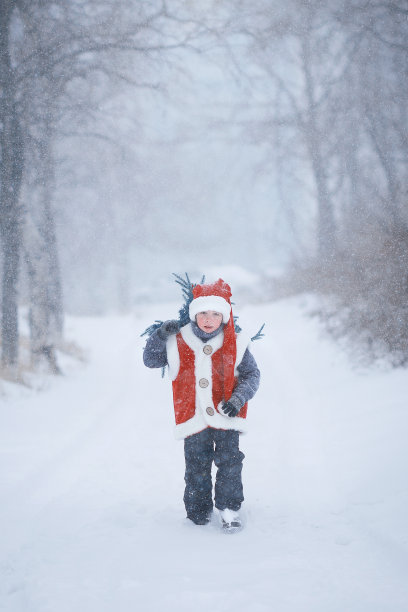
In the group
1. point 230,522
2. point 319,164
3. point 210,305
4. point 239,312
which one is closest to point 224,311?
point 210,305

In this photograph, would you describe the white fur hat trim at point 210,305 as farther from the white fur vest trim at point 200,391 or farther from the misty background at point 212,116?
Result: the misty background at point 212,116

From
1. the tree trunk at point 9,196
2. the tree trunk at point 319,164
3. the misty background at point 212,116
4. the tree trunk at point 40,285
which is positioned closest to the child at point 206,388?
the misty background at point 212,116

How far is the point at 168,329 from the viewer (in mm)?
2717

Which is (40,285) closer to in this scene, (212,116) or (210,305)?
(210,305)

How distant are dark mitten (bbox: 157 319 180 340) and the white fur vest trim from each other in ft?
0.32

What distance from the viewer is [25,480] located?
3.48 meters

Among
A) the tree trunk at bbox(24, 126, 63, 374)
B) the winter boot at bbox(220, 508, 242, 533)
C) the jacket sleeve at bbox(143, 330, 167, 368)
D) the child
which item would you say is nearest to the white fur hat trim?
the child

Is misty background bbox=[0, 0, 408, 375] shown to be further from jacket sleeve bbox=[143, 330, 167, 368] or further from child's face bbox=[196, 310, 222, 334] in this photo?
jacket sleeve bbox=[143, 330, 167, 368]

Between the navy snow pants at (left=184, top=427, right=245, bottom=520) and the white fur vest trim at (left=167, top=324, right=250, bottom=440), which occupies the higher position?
the white fur vest trim at (left=167, top=324, right=250, bottom=440)

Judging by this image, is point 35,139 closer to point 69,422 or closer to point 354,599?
point 69,422

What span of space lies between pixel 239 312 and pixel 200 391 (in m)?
10.6

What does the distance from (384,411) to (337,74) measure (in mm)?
7713

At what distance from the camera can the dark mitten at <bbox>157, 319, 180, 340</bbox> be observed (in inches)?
107

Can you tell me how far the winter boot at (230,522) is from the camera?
2691 mm
